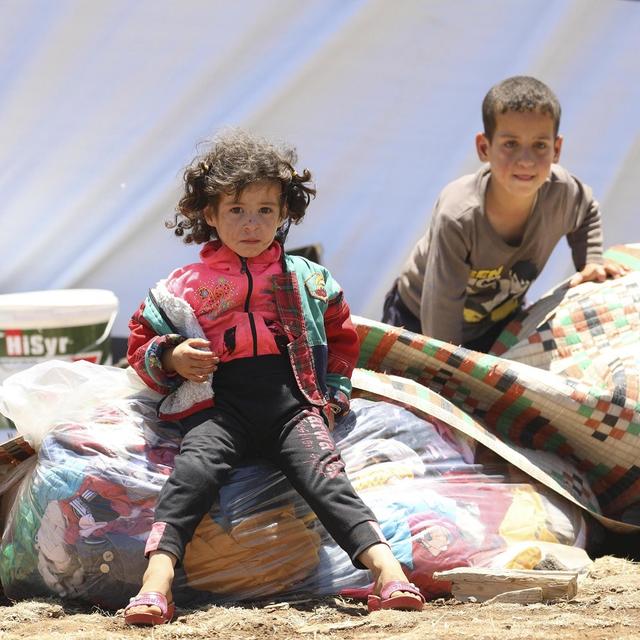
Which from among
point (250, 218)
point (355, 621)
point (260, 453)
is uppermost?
point (250, 218)

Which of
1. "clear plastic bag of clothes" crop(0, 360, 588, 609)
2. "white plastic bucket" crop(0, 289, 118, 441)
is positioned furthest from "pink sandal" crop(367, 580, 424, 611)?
"white plastic bucket" crop(0, 289, 118, 441)

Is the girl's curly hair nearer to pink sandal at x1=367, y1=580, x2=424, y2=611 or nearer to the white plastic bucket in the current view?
pink sandal at x1=367, y1=580, x2=424, y2=611

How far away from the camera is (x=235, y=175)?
6.75ft

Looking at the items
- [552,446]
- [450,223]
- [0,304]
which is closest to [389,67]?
[450,223]

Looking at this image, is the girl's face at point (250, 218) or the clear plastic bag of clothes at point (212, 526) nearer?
the clear plastic bag of clothes at point (212, 526)

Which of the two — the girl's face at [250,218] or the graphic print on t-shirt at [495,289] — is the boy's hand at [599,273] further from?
the girl's face at [250,218]

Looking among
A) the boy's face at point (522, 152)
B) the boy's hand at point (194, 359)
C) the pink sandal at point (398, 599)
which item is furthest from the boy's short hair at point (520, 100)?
the pink sandal at point (398, 599)

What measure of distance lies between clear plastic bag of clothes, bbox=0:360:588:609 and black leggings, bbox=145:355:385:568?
0.08m

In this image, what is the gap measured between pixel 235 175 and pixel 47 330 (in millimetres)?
1259

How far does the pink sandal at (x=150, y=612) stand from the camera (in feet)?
5.69

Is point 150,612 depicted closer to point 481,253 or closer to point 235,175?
point 235,175

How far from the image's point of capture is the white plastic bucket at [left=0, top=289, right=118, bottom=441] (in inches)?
122

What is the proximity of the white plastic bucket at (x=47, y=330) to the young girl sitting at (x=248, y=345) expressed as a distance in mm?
1063

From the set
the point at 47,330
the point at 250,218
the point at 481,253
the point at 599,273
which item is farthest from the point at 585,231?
the point at 47,330
